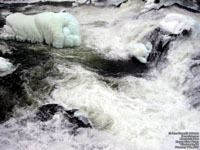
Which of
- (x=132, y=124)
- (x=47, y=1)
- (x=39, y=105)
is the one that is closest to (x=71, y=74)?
(x=39, y=105)

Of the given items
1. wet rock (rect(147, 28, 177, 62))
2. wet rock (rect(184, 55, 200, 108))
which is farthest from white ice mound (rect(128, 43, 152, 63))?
wet rock (rect(184, 55, 200, 108))

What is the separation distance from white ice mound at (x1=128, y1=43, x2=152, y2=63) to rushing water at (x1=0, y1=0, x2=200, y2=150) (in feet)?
0.70

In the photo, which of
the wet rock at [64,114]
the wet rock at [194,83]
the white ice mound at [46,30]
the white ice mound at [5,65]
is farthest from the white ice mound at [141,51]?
the white ice mound at [5,65]

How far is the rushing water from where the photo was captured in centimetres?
395

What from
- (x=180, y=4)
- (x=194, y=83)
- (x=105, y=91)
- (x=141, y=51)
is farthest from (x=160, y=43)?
(x=180, y=4)

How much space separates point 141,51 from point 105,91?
2.18 m

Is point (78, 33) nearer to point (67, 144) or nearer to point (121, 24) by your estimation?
point (121, 24)

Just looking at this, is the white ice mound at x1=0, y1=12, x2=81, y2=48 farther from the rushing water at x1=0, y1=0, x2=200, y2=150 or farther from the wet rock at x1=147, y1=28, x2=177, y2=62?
the wet rock at x1=147, y1=28, x2=177, y2=62

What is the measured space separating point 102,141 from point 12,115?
200 centimetres

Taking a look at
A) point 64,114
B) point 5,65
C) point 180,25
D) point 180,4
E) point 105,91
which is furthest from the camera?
point 180,4

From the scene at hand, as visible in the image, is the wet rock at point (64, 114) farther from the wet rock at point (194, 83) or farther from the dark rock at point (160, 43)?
the dark rock at point (160, 43)

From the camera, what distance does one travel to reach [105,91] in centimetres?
526

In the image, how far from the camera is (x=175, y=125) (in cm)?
433

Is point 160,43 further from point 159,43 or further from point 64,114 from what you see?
point 64,114
